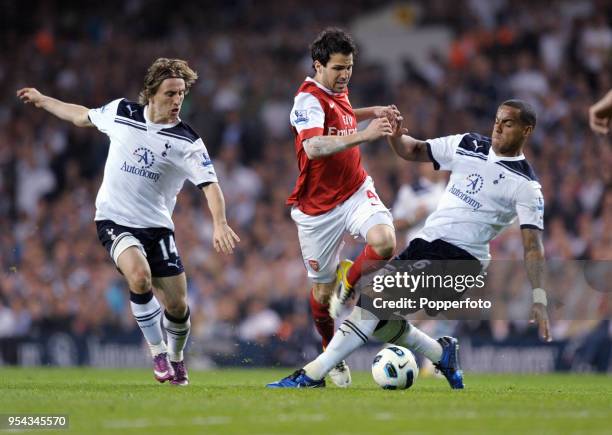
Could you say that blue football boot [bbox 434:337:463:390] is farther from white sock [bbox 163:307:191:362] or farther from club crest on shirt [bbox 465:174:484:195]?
white sock [bbox 163:307:191:362]

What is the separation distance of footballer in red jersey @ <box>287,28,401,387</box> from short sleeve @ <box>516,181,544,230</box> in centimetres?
111

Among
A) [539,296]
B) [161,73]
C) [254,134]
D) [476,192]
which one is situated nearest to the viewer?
[539,296]

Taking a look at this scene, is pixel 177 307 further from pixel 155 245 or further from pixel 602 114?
pixel 602 114

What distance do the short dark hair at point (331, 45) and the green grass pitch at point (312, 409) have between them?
2.83 meters

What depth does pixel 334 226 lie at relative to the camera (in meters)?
10.6

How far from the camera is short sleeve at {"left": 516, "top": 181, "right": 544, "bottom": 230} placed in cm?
949

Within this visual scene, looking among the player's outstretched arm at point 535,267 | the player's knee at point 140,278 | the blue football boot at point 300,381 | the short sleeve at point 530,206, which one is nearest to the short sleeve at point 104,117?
the player's knee at point 140,278

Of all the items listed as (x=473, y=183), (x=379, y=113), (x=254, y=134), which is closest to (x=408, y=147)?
(x=379, y=113)

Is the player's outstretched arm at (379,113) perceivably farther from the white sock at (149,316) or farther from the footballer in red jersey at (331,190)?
the white sock at (149,316)

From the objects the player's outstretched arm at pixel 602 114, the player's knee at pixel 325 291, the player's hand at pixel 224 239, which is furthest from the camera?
the player's knee at pixel 325 291

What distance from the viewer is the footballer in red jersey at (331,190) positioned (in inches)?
393

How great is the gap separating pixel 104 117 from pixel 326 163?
200cm

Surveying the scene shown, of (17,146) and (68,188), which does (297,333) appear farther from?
(17,146)

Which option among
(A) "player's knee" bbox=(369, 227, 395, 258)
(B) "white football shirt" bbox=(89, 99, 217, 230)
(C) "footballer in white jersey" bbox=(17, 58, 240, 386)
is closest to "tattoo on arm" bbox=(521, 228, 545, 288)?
(A) "player's knee" bbox=(369, 227, 395, 258)
